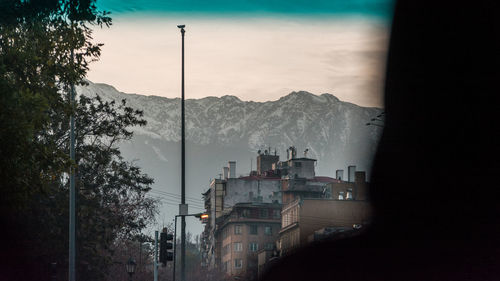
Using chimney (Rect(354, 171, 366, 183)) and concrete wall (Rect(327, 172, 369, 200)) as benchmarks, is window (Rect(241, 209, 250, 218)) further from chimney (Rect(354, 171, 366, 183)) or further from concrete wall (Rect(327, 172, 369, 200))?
chimney (Rect(354, 171, 366, 183))

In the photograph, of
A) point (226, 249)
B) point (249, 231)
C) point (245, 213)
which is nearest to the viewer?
point (245, 213)

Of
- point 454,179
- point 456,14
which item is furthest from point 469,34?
point 454,179

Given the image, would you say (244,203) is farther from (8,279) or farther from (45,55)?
(45,55)

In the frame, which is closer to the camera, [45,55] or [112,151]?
[45,55]

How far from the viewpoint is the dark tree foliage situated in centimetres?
2759

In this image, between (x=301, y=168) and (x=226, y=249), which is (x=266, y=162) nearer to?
(x=301, y=168)

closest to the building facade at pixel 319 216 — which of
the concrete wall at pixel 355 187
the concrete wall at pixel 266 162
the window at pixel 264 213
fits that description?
the concrete wall at pixel 355 187

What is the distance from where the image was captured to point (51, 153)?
29.0 m

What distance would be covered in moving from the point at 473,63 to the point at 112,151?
30.5 metres

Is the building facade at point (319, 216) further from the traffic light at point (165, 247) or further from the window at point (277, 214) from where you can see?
the traffic light at point (165, 247)

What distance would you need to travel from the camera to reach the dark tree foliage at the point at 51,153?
27594 mm

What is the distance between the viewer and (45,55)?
2973 centimetres

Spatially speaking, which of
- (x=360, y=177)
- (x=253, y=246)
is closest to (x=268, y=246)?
(x=253, y=246)

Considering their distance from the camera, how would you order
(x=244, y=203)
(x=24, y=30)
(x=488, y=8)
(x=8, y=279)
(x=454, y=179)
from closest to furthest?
(x=24, y=30)
(x=488, y=8)
(x=454, y=179)
(x=8, y=279)
(x=244, y=203)
